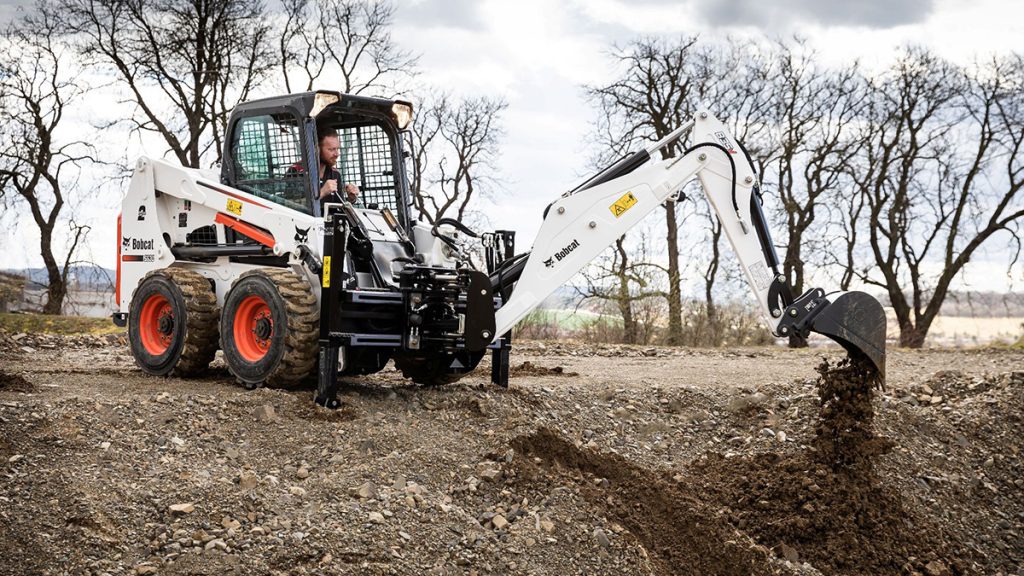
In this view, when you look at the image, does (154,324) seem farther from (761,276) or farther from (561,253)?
(761,276)

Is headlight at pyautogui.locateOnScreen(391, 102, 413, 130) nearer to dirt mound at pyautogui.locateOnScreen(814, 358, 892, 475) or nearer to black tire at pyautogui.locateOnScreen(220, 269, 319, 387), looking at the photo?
black tire at pyautogui.locateOnScreen(220, 269, 319, 387)

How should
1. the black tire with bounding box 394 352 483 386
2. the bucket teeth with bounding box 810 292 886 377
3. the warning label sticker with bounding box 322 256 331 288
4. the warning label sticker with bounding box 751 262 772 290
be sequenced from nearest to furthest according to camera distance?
the bucket teeth with bounding box 810 292 886 377 < the warning label sticker with bounding box 751 262 772 290 < the warning label sticker with bounding box 322 256 331 288 < the black tire with bounding box 394 352 483 386

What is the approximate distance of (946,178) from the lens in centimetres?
2289

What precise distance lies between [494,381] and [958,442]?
14.3ft

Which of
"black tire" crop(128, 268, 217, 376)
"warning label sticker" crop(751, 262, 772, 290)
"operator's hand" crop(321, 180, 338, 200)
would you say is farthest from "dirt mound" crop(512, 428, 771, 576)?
"black tire" crop(128, 268, 217, 376)

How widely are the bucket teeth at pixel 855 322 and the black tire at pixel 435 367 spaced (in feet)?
10.2

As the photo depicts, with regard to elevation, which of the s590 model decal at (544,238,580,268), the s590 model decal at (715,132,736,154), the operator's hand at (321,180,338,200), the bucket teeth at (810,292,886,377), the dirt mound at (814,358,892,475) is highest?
the s590 model decal at (715,132,736,154)

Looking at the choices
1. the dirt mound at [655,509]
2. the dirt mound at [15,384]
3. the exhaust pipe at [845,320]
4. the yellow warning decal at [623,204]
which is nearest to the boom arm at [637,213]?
the yellow warning decal at [623,204]

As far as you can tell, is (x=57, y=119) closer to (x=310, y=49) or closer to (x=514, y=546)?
(x=310, y=49)

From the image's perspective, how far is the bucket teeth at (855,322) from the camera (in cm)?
767

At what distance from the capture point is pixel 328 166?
378 inches

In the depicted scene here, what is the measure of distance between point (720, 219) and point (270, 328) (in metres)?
3.82

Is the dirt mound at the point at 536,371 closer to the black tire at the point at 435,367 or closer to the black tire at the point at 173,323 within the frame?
the black tire at the point at 435,367

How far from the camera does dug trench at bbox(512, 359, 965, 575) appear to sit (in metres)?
7.16
